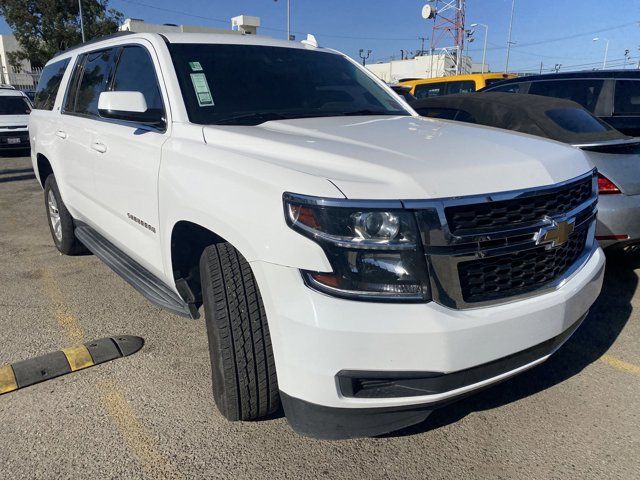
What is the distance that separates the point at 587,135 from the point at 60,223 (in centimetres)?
492

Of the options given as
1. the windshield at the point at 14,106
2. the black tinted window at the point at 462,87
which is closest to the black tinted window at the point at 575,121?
the black tinted window at the point at 462,87

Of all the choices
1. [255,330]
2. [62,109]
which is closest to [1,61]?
[62,109]

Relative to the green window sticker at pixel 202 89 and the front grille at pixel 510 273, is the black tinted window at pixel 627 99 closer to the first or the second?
the front grille at pixel 510 273

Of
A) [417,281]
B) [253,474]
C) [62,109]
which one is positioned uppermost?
[62,109]

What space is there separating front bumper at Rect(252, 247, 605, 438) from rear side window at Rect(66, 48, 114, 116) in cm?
266

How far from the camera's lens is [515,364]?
6.98ft

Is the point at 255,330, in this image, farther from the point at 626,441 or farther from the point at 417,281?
the point at 626,441

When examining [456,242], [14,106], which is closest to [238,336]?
[456,242]

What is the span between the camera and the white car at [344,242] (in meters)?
1.85

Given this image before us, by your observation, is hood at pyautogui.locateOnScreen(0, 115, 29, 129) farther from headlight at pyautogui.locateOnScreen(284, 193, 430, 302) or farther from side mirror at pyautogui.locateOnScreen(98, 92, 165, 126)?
headlight at pyautogui.locateOnScreen(284, 193, 430, 302)

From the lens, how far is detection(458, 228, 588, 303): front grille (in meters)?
1.96

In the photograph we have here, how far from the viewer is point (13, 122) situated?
13.3m

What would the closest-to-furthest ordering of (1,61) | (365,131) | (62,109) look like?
1. (365,131)
2. (62,109)
3. (1,61)

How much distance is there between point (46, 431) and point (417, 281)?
1.96m
